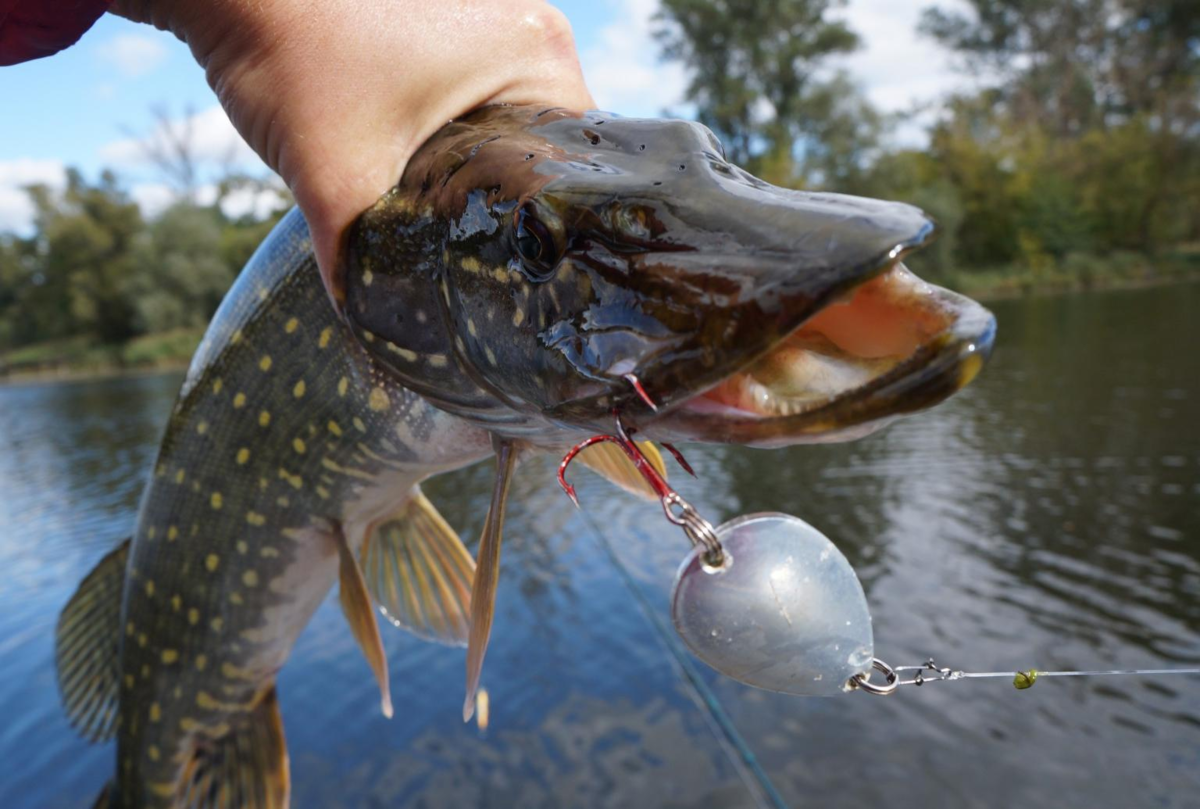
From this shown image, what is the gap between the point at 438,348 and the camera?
1.23 metres

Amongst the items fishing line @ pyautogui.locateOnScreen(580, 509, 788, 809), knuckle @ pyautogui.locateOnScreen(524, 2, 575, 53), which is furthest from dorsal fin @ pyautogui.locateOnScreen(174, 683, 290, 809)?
fishing line @ pyautogui.locateOnScreen(580, 509, 788, 809)

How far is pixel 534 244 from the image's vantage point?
1.01 meters

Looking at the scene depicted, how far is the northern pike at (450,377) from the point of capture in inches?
30.4

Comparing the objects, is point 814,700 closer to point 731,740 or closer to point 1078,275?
point 731,740

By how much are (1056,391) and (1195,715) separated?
353 inches

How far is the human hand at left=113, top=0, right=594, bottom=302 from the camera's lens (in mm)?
1094

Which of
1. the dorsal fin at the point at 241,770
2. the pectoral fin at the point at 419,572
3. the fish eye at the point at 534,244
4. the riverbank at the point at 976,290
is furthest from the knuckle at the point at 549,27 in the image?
the riverbank at the point at 976,290

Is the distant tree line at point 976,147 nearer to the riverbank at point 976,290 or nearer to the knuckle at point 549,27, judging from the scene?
the riverbank at point 976,290

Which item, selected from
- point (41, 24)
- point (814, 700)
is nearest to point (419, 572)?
point (41, 24)

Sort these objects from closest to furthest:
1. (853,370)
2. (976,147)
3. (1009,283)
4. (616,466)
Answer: (853,370)
(616,466)
(1009,283)
(976,147)

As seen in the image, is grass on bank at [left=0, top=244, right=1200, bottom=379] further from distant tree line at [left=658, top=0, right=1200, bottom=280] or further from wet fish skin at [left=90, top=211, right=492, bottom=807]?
wet fish skin at [left=90, top=211, right=492, bottom=807]

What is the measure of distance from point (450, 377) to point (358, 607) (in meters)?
0.74

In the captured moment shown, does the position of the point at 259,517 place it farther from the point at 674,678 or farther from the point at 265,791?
the point at 674,678

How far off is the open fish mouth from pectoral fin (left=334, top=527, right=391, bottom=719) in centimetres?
108
